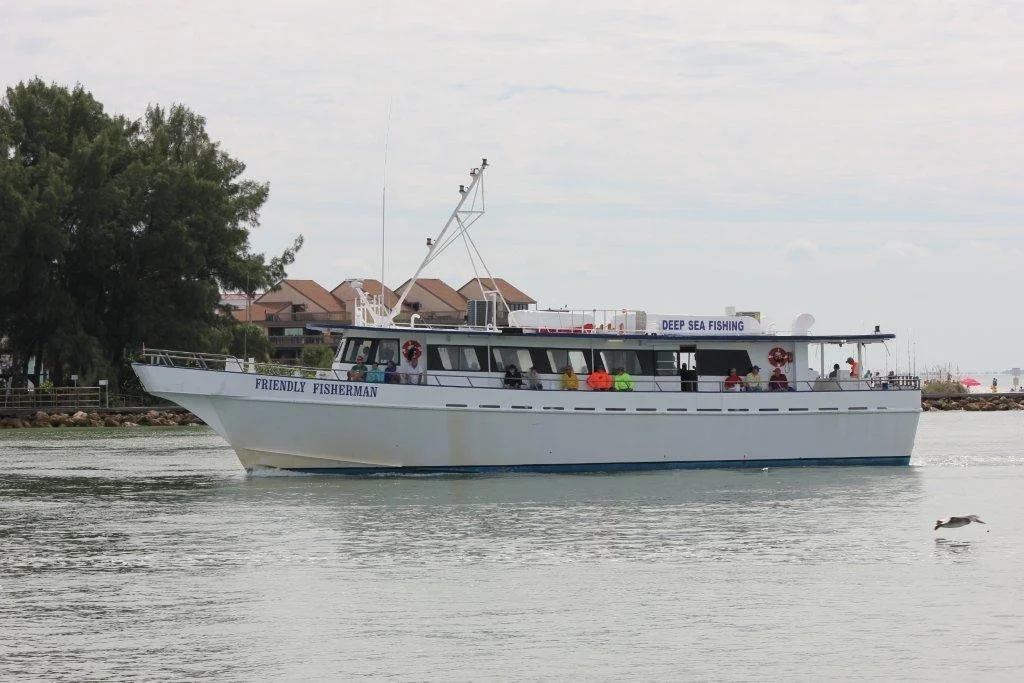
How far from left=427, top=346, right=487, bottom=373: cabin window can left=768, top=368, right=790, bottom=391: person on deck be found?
679 cm

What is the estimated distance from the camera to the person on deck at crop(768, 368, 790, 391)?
113 ft

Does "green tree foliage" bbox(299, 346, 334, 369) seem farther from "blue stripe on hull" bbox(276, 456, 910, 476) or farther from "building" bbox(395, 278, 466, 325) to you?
"blue stripe on hull" bbox(276, 456, 910, 476)

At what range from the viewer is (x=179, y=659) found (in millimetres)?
15172

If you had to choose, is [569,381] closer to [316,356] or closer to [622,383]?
[622,383]

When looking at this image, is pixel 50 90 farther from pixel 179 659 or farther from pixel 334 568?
pixel 179 659

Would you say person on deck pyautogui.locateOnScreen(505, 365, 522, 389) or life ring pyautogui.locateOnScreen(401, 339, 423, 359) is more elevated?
life ring pyautogui.locateOnScreen(401, 339, 423, 359)

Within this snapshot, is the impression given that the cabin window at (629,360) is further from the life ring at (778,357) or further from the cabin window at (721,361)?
the life ring at (778,357)

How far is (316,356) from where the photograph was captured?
102 meters

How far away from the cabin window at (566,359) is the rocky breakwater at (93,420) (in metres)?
31.7

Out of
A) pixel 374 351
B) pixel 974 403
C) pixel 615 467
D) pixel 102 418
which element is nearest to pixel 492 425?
pixel 374 351

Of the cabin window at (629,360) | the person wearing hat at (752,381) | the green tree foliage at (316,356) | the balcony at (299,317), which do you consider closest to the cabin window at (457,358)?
the cabin window at (629,360)

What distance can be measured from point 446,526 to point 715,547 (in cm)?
467

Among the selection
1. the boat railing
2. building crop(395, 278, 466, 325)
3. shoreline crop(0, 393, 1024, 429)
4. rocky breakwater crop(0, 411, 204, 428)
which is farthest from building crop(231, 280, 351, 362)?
the boat railing

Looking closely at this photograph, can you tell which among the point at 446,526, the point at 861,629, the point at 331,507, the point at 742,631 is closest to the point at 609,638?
the point at 742,631
